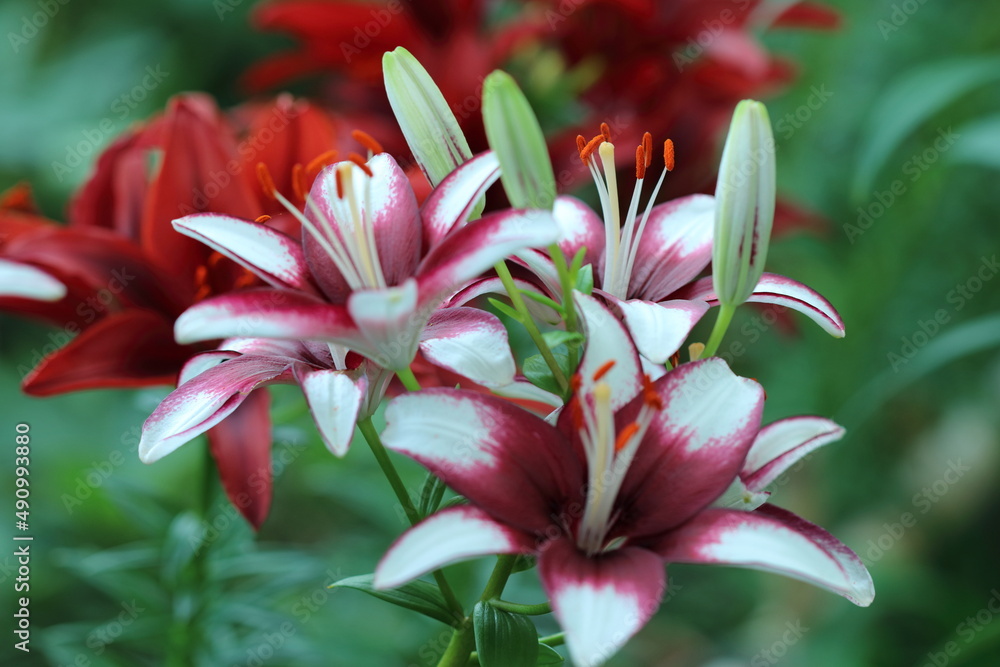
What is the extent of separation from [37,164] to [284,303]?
1.14 meters

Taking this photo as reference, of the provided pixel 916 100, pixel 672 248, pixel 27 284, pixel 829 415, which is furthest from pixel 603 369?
pixel 829 415

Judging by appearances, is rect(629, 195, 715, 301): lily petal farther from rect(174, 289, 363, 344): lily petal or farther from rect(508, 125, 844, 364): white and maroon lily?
rect(174, 289, 363, 344): lily petal

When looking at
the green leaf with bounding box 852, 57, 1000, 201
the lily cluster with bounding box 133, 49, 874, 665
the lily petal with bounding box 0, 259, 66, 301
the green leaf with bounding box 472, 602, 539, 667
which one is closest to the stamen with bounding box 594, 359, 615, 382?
the lily cluster with bounding box 133, 49, 874, 665

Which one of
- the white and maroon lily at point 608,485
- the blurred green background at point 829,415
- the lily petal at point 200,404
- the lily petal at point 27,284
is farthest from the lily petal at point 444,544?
the blurred green background at point 829,415

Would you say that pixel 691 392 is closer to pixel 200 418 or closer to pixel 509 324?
pixel 200 418

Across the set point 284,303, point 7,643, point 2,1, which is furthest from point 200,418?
point 2,1

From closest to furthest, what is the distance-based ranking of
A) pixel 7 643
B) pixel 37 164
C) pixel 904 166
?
pixel 7 643
pixel 904 166
pixel 37 164

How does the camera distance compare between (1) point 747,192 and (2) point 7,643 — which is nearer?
(1) point 747,192

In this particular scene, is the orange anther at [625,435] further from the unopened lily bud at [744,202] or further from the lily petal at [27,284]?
the lily petal at [27,284]

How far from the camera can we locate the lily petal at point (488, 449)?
0.38 metres

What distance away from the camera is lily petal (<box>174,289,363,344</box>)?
0.36 metres

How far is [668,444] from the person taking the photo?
414 millimetres

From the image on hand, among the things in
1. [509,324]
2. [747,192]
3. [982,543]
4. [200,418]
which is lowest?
[982,543]

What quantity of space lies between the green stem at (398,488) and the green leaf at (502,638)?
0.03 m
